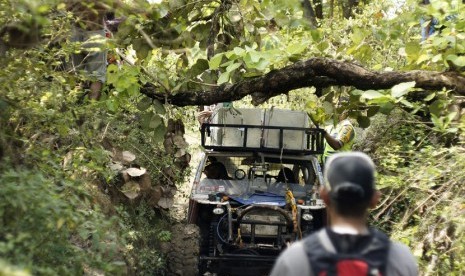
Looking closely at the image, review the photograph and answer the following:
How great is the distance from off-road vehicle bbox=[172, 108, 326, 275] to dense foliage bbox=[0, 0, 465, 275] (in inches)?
22.9

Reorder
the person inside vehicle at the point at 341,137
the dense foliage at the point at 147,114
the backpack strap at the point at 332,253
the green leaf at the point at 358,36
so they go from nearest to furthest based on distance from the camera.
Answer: the backpack strap at the point at 332,253
the dense foliage at the point at 147,114
the green leaf at the point at 358,36
the person inside vehicle at the point at 341,137

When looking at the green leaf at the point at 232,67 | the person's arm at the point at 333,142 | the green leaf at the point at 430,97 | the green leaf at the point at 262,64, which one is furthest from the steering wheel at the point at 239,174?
the green leaf at the point at 430,97

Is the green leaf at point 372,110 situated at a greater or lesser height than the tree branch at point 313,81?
lesser

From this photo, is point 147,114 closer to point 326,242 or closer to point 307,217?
point 307,217

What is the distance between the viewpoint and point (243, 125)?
26.8ft

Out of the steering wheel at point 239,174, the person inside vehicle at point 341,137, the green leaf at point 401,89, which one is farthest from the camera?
the person inside vehicle at point 341,137

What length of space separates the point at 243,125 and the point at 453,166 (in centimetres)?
295

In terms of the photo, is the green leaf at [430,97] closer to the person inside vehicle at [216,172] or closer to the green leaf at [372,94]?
the green leaf at [372,94]

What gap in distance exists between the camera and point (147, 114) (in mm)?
7254

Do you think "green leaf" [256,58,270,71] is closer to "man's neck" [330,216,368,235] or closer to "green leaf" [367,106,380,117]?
"green leaf" [367,106,380,117]

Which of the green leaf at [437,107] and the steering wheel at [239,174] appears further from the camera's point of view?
the steering wheel at [239,174]

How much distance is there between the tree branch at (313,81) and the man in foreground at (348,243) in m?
3.75

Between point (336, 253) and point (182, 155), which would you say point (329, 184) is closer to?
point (336, 253)

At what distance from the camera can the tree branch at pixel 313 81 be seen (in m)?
6.15
